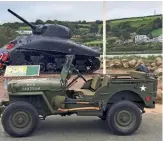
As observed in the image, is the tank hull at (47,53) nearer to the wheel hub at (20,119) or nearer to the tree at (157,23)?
the tree at (157,23)

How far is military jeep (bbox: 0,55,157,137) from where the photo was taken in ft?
27.7

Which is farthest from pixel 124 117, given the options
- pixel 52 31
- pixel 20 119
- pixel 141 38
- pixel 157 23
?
pixel 141 38

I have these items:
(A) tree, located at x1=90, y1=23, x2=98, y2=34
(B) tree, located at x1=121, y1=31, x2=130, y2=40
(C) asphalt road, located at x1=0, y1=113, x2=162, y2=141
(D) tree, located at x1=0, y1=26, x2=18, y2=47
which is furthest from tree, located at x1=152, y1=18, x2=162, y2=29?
(C) asphalt road, located at x1=0, y1=113, x2=162, y2=141

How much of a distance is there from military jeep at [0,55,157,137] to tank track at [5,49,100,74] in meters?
15.3

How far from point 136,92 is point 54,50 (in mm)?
16192

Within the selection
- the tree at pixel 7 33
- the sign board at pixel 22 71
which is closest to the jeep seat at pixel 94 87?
the sign board at pixel 22 71

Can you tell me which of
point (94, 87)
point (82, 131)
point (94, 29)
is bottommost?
point (82, 131)

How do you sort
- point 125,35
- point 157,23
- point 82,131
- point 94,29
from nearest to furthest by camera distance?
point 82,131 → point 157,23 → point 94,29 → point 125,35

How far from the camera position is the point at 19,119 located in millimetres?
8422

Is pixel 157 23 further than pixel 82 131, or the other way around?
pixel 157 23

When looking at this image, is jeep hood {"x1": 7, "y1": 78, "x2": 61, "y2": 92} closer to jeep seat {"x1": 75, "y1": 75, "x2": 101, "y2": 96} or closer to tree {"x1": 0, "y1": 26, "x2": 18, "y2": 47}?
jeep seat {"x1": 75, "y1": 75, "x2": 101, "y2": 96}

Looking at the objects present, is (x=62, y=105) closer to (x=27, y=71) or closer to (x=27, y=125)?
(x=27, y=125)

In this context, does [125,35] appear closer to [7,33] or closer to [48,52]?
[7,33]

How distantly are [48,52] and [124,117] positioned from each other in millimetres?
16469
